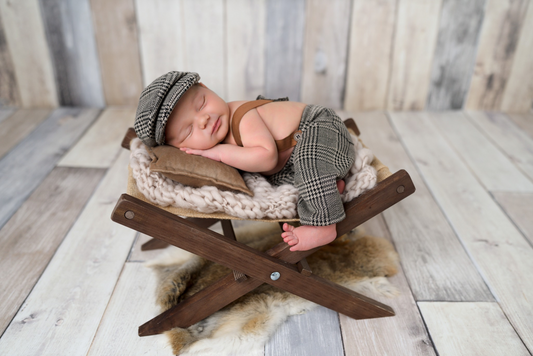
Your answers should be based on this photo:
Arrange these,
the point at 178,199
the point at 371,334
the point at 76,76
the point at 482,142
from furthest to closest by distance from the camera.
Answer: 1. the point at 76,76
2. the point at 482,142
3. the point at 371,334
4. the point at 178,199

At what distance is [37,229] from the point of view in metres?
1.68

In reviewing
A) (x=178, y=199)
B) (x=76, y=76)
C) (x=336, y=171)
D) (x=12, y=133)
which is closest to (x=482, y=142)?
(x=336, y=171)

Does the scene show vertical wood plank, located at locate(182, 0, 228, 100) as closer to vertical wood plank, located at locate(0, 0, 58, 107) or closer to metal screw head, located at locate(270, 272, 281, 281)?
vertical wood plank, located at locate(0, 0, 58, 107)

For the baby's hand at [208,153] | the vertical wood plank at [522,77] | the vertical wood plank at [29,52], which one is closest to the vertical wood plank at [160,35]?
the vertical wood plank at [29,52]

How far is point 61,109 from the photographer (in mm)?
2715

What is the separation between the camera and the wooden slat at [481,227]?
4.57 feet

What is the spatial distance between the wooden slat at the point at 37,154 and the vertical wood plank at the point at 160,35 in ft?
1.59

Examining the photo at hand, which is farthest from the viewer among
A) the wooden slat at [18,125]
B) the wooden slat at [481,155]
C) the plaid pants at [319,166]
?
the wooden slat at [18,125]

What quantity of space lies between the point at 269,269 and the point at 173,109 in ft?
1.70

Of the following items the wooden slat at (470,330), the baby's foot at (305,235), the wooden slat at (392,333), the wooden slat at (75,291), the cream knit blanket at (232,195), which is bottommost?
the wooden slat at (75,291)

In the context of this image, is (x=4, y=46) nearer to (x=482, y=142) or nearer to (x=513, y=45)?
(x=482, y=142)

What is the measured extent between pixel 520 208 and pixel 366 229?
69 cm

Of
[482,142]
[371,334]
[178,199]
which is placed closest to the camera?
[178,199]

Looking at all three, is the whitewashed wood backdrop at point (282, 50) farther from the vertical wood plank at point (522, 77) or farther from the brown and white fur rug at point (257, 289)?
the brown and white fur rug at point (257, 289)
